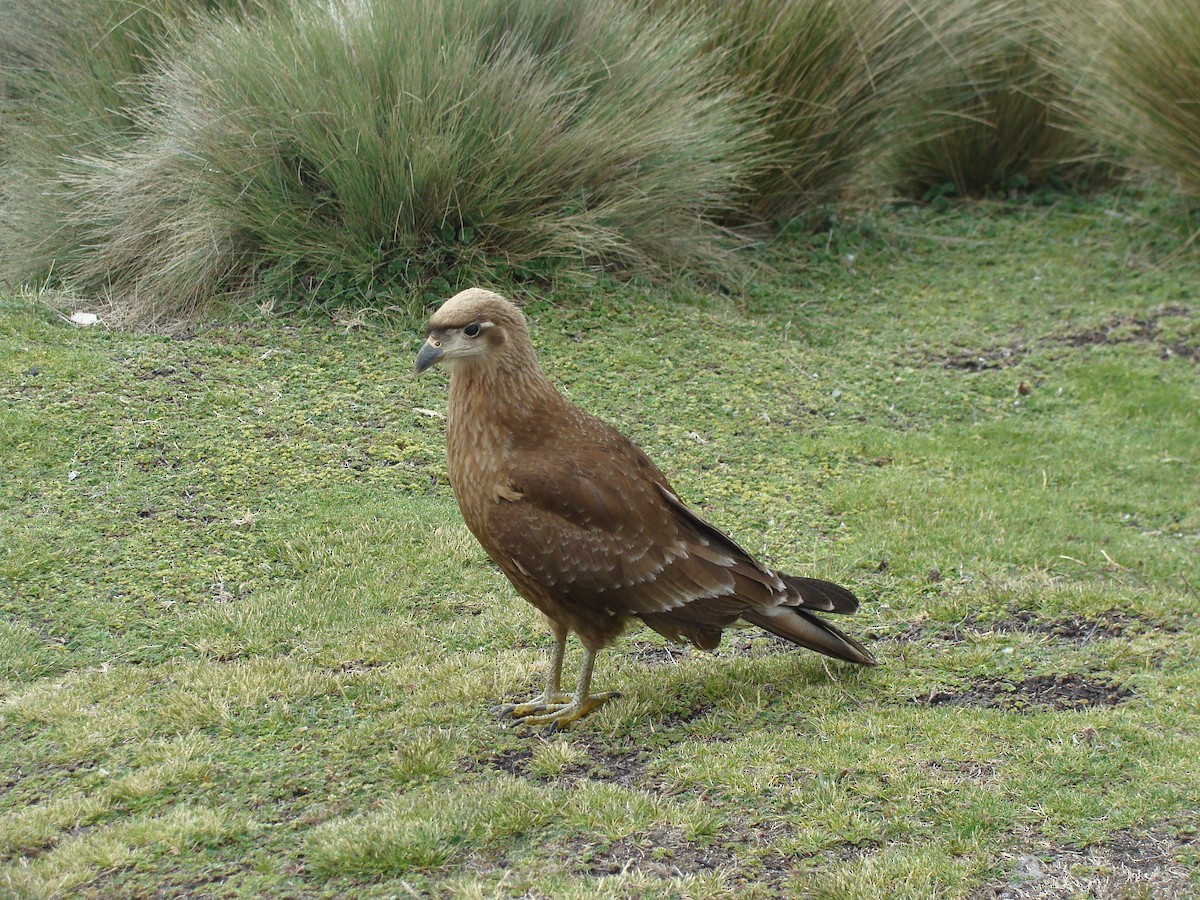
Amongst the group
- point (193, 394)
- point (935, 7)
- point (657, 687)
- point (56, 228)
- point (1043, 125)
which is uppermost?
point (935, 7)

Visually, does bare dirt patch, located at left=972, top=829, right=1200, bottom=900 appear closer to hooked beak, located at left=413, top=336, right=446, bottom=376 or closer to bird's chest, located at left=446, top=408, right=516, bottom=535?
bird's chest, located at left=446, top=408, right=516, bottom=535

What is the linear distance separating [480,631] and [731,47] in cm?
546

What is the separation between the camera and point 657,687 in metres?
4.55

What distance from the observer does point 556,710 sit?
439cm

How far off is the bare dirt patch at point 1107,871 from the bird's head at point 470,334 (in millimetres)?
2258

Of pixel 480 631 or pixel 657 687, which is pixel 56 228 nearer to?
pixel 480 631

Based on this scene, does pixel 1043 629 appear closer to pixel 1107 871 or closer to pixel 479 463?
pixel 1107 871

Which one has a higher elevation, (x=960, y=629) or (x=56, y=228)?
(x=56, y=228)

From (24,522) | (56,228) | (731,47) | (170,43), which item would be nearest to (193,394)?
(24,522)

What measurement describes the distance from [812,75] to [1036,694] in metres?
5.62

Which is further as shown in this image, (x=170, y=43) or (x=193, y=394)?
(x=170, y=43)

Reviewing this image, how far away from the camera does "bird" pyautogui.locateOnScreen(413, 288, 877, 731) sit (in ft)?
13.7

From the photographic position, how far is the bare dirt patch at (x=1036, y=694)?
176 inches

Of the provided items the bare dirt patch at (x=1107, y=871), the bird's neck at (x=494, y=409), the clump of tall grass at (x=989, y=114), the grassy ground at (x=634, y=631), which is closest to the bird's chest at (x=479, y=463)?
the bird's neck at (x=494, y=409)
